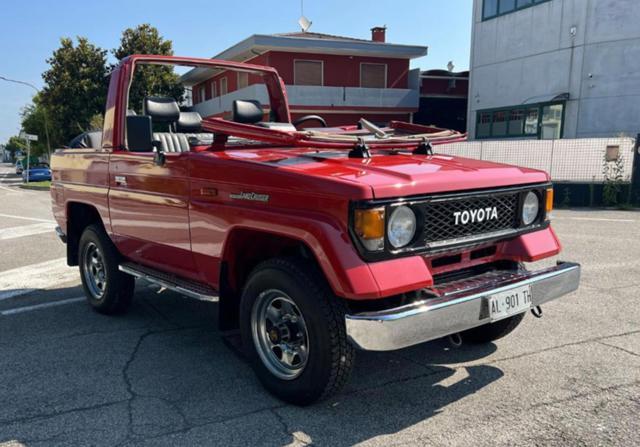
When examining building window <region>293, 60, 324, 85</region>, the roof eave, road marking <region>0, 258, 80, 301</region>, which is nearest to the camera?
road marking <region>0, 258, 80, 301</region>

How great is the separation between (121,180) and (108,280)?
3.14 ft

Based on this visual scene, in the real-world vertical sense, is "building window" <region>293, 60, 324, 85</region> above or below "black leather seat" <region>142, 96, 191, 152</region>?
above

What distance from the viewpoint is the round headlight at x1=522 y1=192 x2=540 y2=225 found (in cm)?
344

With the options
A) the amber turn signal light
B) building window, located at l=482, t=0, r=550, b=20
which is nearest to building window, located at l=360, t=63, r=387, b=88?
building window, located at l=482, t=0, r=550, b=20

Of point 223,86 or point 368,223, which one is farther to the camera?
point 223,86

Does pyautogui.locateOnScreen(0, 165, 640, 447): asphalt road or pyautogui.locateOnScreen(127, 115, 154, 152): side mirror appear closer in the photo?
pyautogui.locateOnScreen(0, 165, 640, 447): asphalt road

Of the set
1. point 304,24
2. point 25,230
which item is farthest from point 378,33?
point 25,230

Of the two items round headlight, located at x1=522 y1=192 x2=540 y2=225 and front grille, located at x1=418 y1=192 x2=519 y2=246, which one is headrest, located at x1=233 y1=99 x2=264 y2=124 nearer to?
front grille, located at x1=418 y1=192 x2=519 y2=246

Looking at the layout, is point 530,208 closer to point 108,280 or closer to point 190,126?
point 190,126

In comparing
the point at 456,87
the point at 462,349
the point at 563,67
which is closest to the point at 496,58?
the point at 563,67

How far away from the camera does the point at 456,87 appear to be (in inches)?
1123

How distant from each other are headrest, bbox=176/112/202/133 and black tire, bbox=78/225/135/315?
116cm

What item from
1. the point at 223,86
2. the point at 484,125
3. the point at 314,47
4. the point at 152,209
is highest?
the point at 314,47

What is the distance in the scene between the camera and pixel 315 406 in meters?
3.03
